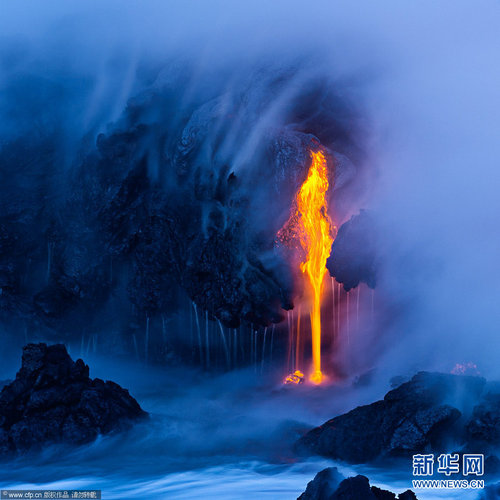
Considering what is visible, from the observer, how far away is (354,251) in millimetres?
25078

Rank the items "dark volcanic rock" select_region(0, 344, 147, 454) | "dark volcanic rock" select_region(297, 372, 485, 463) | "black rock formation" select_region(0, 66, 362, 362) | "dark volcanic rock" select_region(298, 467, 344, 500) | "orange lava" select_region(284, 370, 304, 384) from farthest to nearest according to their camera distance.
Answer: "orange lava" select_region(284, 370, 304, 384), "black rock formation" select_region(0, 66, 362, 362), "dark volcanic rock" select_region(0, 344, 147, 454), "dark volcanic rock" select_region(297, 372, 485, 463), "dark volcanic rock" select_region(298, 467, 344, 500)

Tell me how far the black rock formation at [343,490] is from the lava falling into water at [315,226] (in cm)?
1580

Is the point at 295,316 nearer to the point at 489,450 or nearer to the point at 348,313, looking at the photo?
the point at 348,313

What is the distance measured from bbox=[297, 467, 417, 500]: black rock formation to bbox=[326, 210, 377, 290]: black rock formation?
15282 millimetres

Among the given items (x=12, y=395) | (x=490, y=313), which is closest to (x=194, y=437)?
(x=12, y=395)

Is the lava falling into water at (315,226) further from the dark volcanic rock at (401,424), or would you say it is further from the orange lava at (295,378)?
the dark volcanic rock at (401,424)

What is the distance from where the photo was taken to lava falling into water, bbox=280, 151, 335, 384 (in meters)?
25.9

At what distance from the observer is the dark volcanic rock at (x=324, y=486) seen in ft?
33.6

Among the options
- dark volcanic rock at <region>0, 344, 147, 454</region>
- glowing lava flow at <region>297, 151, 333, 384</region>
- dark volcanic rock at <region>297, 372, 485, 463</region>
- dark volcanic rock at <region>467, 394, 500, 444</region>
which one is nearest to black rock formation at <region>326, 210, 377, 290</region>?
glowing lava flow at <region>297, 151, 333, 384</region>

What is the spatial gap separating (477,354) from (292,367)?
946 cm

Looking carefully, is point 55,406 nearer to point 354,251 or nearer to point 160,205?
point 160,205

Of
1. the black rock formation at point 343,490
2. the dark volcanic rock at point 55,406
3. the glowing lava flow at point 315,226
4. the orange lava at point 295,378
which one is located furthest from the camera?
the orange lava at point 295,378

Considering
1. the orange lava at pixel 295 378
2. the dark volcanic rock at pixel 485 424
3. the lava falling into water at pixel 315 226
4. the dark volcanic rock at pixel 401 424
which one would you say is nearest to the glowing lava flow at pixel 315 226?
the lava falling into water at pixel 315 226

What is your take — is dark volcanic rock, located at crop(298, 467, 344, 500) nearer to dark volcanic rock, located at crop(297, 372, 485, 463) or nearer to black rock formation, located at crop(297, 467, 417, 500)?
black rock formation, located at crop(297, 467, 417, 500)
